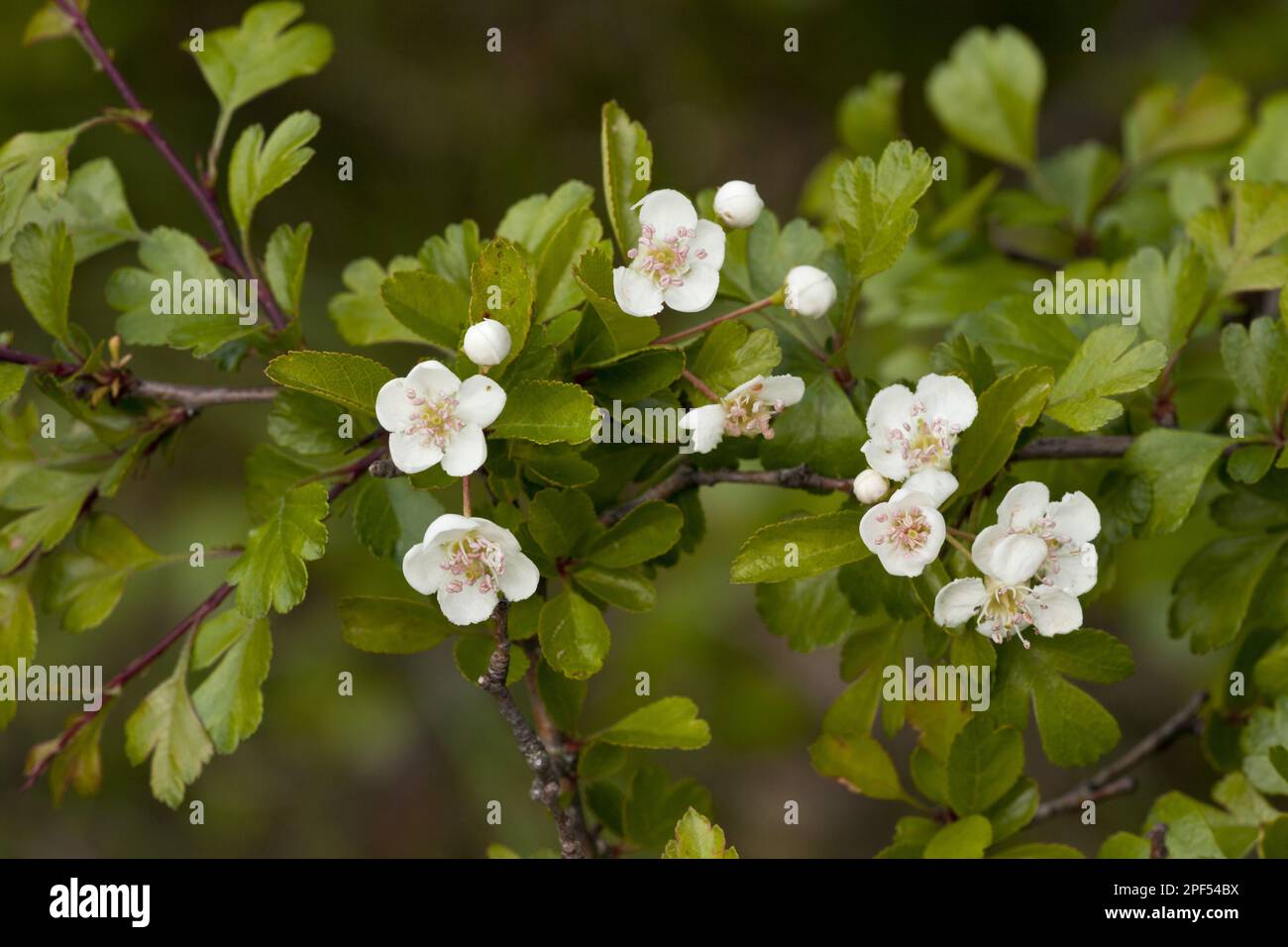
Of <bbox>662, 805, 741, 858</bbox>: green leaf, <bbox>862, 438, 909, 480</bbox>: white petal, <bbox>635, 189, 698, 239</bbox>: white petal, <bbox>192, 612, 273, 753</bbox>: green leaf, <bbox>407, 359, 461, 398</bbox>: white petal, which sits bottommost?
<bbox>662, 805, 741, 858</bbox>: green leaf

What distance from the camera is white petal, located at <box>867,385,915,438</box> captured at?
120 cm

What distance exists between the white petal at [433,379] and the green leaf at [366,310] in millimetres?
367

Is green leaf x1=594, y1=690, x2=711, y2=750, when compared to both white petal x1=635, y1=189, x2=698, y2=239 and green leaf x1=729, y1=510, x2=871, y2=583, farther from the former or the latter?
white petal x1=635, y1=189, x2=698, y2=239

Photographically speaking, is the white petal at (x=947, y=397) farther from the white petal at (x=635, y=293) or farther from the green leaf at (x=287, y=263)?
the green leaf at (x=287, y=263)

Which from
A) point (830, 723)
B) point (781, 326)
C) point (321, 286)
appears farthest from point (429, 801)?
point (781, 326)

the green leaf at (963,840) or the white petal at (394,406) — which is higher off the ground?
the white petal at (394,406)

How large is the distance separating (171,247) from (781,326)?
719 mm

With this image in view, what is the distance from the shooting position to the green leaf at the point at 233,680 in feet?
4.43

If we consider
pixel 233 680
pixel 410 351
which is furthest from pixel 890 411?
pixel 410 351

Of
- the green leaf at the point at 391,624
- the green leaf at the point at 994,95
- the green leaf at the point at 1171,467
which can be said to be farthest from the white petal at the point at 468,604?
→ the green leaf at the point at 994,95

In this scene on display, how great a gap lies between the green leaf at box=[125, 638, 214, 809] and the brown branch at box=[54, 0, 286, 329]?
40 centimetres

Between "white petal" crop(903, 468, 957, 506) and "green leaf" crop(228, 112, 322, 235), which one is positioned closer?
"white petal" crop(903, 468, 957, 506)

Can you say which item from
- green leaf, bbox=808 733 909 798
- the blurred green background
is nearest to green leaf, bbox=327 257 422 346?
green leaf, bbox=808 733 909 798
